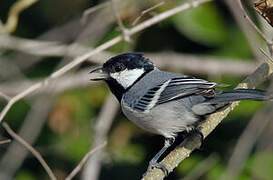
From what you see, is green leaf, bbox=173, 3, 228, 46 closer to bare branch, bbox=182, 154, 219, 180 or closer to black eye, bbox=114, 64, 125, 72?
black eye, bbox=114, 64, 125, 72

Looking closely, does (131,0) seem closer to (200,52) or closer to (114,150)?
(200,52)

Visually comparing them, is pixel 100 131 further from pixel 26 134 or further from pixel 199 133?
pixel 199 133

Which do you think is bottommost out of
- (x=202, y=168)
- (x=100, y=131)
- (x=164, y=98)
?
(x=202, y=168)

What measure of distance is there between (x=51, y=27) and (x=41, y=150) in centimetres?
139

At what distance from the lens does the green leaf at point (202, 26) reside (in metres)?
3.83

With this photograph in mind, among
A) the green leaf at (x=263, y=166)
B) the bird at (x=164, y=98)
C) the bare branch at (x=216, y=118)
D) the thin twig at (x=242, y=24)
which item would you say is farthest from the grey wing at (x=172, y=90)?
the thin twig at (x=242, y=24)

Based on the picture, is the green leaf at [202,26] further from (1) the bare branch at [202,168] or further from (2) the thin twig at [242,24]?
(1) the bare branch at [202,168]

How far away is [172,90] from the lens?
285 centimetres

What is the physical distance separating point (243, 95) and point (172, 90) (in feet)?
1.63

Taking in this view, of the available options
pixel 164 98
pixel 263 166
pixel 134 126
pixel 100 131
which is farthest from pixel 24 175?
pixel 263 166

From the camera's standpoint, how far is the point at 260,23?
378 centimetres

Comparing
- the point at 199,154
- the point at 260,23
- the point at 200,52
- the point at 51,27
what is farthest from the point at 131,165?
the point at 51,27

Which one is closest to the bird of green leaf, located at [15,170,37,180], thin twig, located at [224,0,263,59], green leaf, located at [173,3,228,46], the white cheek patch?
the white cheek patch

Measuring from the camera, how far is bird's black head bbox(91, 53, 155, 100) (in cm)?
317
